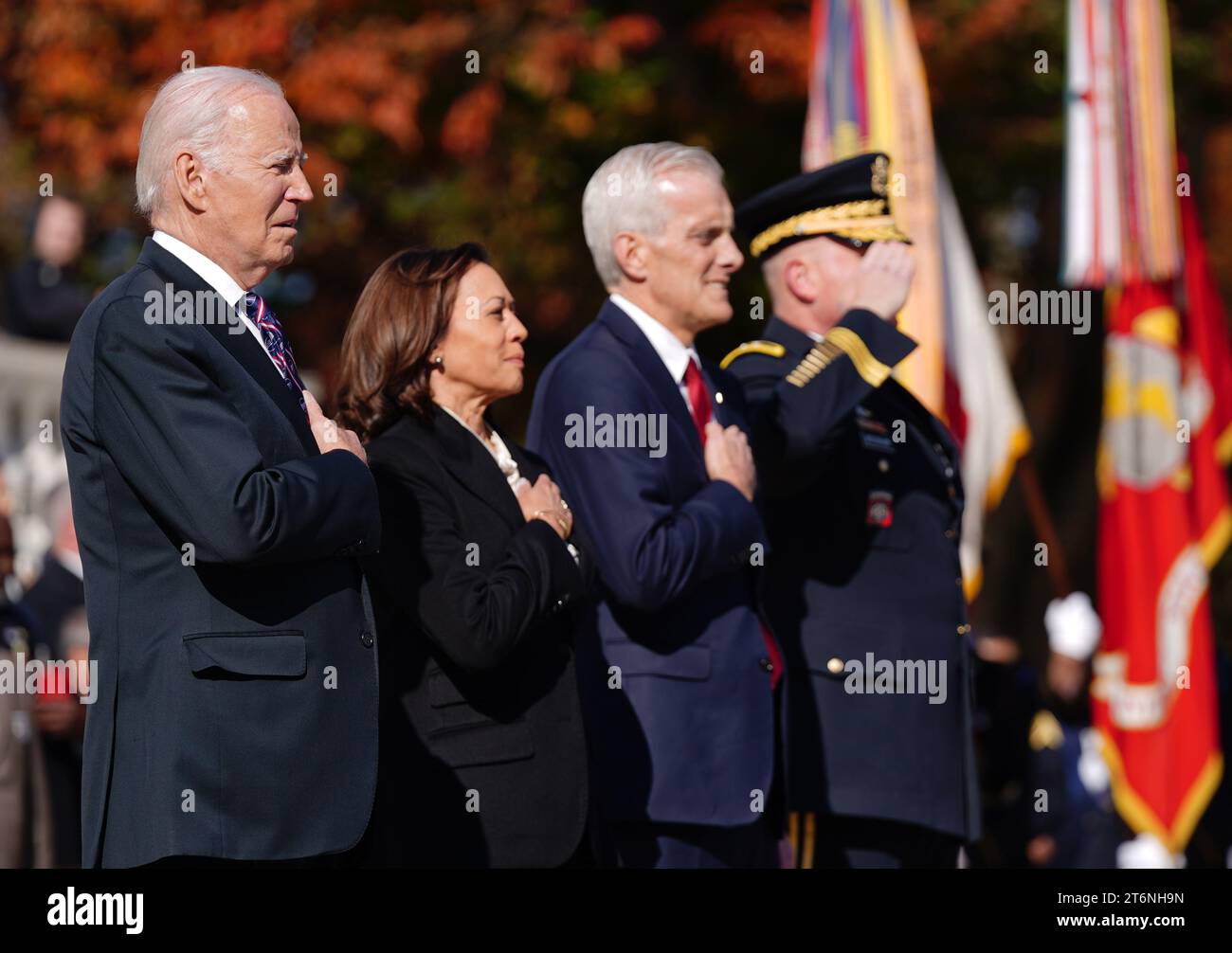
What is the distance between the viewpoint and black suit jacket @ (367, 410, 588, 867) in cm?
376

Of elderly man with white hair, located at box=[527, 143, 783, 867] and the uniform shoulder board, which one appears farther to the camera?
the uniform shoulder board

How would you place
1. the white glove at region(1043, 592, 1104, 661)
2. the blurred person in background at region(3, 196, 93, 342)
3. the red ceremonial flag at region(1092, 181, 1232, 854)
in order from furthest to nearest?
1. the blurred person in background at region(3, 196, 93, 342)
2. the white glove at region(1043, 592, 1104, 661)
3. the red ceremonial flag at region(1092, 181, 1232, 854)

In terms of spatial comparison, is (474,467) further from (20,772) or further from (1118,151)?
(1118,151)

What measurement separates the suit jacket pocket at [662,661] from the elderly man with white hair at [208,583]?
953mm

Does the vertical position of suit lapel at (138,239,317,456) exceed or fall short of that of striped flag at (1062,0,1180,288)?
it falls short

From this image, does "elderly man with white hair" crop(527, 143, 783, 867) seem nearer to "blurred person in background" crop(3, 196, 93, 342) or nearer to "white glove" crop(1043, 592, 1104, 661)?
"white glove" crop(1043, 592, 1104, 661)

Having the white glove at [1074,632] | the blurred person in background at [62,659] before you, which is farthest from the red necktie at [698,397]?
the white glove at [1074,632]

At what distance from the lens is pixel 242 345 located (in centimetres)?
336

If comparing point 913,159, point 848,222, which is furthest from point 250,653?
point 913,159

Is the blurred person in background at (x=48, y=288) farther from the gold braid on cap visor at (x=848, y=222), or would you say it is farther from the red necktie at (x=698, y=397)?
the red necktie at (x=698, y=397)

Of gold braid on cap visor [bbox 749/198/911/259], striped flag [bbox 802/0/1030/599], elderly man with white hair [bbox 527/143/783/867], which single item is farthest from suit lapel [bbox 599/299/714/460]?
striped flag [bbox 802/0/1030/599]

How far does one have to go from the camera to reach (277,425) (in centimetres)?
333

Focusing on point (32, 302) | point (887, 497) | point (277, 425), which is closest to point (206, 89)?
point (277, 425)

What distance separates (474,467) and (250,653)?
2.88 ft
